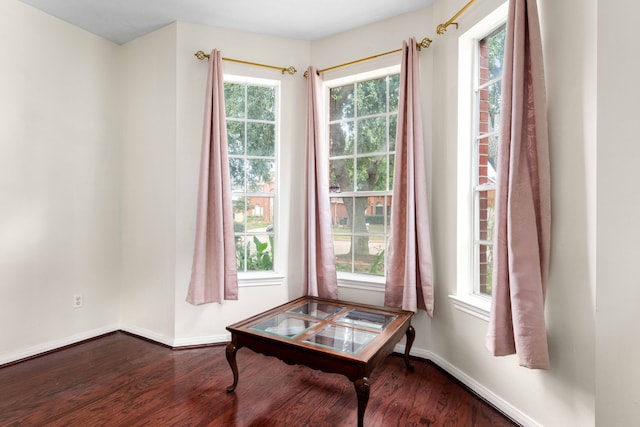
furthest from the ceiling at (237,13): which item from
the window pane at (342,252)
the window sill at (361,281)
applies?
the window sill at (361,281)

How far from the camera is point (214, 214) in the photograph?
2.63m

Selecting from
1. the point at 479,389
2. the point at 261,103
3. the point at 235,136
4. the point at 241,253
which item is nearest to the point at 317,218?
the point at 241,253

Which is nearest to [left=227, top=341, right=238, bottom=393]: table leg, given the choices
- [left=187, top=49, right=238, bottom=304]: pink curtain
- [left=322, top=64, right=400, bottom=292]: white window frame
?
[left=187, top=49, right=238, bottom=304]: pink curtain

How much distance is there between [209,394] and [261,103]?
2.39m

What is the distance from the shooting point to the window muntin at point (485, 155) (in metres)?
2.11

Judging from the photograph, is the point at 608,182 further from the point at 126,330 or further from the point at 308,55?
the point at 126,330

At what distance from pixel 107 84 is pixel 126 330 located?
2.34 meters

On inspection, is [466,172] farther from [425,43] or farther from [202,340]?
[202,340]

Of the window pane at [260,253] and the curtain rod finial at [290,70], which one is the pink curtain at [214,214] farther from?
the curtain rod finial at [290,70]

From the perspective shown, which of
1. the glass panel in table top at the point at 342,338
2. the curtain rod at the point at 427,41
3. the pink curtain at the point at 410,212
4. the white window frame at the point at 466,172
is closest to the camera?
the glass panel in table top at the point at 342,338

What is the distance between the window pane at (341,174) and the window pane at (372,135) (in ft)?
0.56

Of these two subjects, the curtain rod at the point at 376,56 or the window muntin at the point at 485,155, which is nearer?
the window muntin at the point at 485,155

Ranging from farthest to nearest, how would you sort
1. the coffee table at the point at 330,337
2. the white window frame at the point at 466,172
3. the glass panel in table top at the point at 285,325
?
the white window frame at the point at 466,172
the glass panel in table top at the point at 285,325
the coffee table at the point at 330,337

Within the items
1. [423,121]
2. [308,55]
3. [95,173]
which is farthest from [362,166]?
[95,173]
